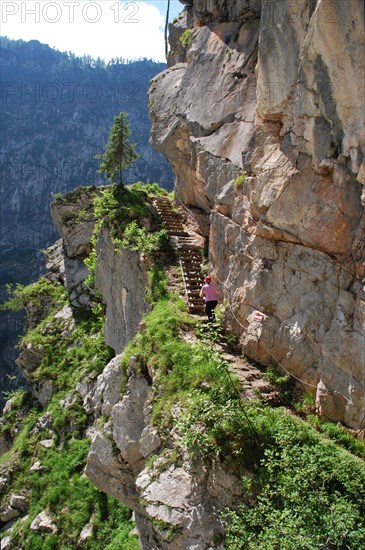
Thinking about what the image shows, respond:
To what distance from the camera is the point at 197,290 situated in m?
14.5

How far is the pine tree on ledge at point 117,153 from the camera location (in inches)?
827

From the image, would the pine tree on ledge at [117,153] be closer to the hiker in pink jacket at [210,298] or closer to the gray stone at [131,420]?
the hiker in pink jacket at [210,298]

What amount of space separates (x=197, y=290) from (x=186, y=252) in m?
2.32

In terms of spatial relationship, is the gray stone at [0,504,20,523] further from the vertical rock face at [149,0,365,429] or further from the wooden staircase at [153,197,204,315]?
the vertical rock face at [149,0,365,429]

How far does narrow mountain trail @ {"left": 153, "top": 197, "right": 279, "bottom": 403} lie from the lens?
390 inches

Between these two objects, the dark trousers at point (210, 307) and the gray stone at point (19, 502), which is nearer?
the dark trousers at point (210, 307)

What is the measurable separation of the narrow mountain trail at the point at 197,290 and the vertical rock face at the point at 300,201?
0.48 meters

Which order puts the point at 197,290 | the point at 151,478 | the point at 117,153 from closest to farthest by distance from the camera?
the point at 151,478 → the point at 197,290 → the point at 117,153

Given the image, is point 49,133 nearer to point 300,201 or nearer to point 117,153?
point 117,153

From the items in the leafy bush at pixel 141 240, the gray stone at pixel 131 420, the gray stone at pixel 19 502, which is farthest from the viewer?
the gray stone at pixel 19 502

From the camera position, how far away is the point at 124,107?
11356cm

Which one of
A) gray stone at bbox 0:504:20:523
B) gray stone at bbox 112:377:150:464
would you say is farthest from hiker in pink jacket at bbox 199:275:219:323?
gray stone at bbox 0:504:20:523

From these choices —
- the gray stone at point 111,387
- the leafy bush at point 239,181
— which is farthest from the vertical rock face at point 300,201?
the gray stone at point 111,387

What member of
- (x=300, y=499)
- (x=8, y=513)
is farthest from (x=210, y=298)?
(x=8, y=513)
